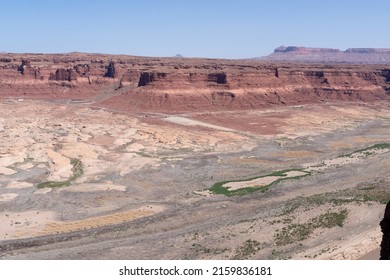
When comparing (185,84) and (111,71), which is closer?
(185,84)

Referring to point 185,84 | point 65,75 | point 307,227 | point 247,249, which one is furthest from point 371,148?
point 65,75

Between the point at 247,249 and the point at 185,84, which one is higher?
the point at 185,84

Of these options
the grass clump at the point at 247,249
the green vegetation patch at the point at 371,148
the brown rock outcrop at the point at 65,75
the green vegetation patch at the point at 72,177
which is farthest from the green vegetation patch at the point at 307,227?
the brown rock outcrop at the point at 65,75

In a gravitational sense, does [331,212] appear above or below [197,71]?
below

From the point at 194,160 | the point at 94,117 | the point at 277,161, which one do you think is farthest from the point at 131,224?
the point at 94,117

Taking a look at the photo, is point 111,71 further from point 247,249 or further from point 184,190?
point 247,249

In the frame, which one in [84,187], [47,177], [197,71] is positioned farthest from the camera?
[197,71]

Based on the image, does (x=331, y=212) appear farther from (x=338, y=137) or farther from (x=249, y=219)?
(x=338, y=137)
